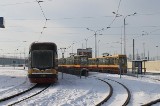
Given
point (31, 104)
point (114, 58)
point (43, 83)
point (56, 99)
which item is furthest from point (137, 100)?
point (114, 58)

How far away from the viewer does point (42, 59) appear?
27125 millimetres

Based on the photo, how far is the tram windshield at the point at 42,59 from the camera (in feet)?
88.7

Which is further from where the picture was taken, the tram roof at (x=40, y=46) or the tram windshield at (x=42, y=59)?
the tram roof at (x=40, y=46)

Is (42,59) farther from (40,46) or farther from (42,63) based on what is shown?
(40,46)

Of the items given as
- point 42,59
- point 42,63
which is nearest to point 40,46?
point 42,59

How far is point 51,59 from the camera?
89.5ft

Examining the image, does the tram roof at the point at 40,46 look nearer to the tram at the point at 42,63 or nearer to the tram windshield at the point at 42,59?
the tram at the point at 42,63

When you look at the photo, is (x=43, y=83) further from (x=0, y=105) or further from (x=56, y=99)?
(x=0, y=105)

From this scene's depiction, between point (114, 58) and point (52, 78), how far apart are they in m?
27.2

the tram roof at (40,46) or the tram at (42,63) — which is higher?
the tram roof at (40,46)

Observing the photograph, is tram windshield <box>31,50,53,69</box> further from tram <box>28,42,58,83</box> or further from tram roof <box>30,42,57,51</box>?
tram roof <box>30,42,57,51</box>

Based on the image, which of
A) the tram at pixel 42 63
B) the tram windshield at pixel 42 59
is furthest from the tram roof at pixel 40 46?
the tram windshield at pixel 42 59

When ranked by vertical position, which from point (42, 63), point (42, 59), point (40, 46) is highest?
point (40, 46)

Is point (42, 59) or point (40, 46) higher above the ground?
point (40, 46)
